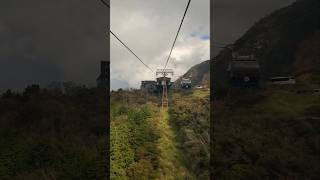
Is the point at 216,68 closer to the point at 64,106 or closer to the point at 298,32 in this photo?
the point at 298,32

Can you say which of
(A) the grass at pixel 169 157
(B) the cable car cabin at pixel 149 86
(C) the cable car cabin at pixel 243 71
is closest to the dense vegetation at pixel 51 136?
(A) the grass at pixel 169 157

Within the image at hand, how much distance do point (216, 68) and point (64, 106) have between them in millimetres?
55172

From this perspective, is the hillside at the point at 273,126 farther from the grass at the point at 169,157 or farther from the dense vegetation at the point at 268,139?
the grass at the point at 169,157

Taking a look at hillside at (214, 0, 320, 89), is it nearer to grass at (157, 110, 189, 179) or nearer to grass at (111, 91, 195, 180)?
grass at (111, 91, 195, 180)

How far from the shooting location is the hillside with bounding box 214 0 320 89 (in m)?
57.8

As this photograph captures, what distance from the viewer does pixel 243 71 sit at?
125 feet

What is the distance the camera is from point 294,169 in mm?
17203

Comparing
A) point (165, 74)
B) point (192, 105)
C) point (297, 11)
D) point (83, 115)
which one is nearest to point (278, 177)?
point (83, 115)

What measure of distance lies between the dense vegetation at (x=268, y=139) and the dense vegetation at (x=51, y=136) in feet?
21.8

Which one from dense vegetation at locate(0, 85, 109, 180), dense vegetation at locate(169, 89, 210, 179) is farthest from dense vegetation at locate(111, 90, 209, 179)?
dense vegetation at locate(0, 85, 109, 180)

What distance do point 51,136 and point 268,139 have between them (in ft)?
42.3

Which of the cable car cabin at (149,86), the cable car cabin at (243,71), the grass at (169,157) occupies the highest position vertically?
the cable car cabin at (243,71)

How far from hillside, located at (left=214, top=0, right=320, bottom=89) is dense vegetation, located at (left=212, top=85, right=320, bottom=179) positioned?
825 inches

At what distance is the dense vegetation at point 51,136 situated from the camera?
18.6 metres
